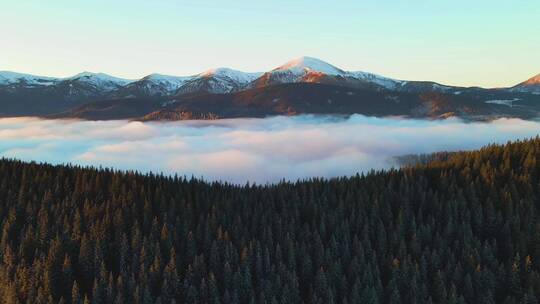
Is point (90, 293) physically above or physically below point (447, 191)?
below

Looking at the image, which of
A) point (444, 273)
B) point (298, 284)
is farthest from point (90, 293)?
point (444, 273)

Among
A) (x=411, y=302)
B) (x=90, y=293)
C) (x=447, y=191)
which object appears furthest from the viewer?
(x=447, y=191)

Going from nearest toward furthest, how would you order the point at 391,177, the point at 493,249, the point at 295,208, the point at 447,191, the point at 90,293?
the point at 90,293 < the point at 493,249 < the point at 295,208 < the point at 447,191 < the point at 391,177

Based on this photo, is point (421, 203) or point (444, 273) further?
point (421, 203)

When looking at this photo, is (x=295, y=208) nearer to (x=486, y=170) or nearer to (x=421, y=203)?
(x=421, y=203)

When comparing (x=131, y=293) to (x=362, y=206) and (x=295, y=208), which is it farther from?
(x=362, y=206)

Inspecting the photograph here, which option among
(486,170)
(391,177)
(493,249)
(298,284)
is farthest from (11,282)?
(486,170)
